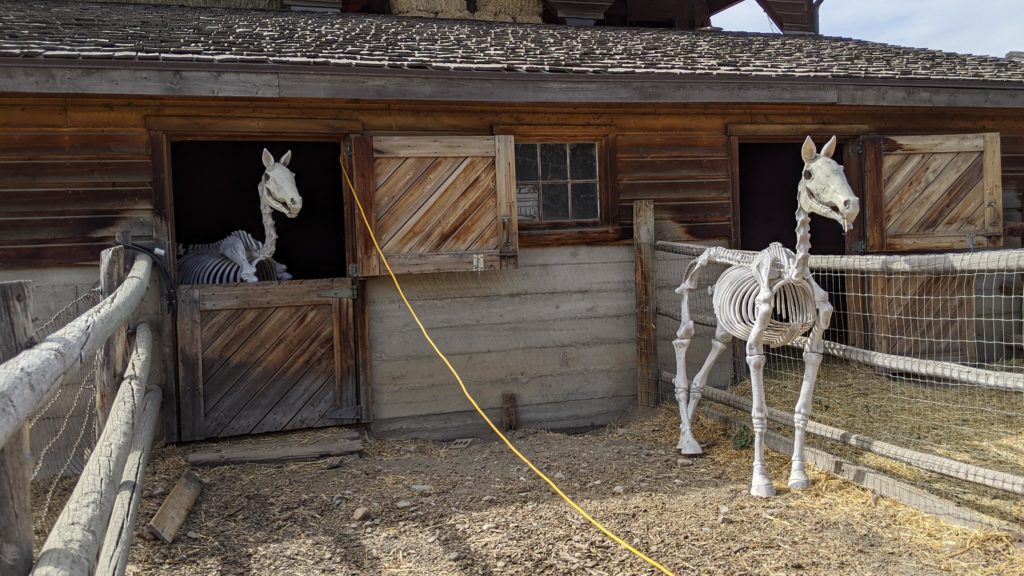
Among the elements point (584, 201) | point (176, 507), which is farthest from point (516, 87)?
point (176, 507)

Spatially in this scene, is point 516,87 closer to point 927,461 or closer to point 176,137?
point 176,137

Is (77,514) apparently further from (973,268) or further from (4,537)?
(973,268)

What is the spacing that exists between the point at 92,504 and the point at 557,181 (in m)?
4.89

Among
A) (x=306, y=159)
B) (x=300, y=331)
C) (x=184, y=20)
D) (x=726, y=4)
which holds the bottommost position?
(x=300, y=331)

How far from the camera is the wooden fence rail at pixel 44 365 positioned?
5.51 ft

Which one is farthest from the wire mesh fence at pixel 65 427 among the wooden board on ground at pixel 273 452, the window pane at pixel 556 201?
the window pane at pixel 556 201

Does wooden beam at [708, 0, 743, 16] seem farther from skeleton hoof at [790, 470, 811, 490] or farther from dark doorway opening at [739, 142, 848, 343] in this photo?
skeleton hoof at [790, 470, 811, 490]

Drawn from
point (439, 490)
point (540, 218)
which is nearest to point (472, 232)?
point (540, 218)

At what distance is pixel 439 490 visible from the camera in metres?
5.01

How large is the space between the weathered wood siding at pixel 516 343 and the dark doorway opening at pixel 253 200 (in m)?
2.44

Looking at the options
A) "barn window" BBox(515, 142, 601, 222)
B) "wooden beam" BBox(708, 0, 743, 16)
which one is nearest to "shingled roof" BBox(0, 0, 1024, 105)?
"barn window" BBox(515, 142, 601, 222)

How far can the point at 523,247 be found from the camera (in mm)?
6660

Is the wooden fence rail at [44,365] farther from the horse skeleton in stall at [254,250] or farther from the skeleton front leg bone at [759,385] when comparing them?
the skeleton front leg bone at [759,385]

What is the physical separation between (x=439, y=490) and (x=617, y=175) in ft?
10.4
